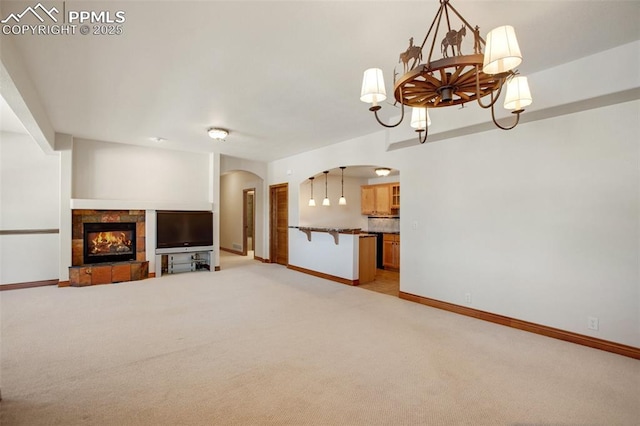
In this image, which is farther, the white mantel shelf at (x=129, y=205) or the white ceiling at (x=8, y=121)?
the white mantel shelf at (x=129, y=205)

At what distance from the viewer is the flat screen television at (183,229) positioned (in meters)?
6.70

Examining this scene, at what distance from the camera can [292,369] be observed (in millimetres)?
2711

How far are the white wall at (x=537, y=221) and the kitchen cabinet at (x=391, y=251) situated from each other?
273 cm

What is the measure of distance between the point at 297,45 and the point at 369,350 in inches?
115

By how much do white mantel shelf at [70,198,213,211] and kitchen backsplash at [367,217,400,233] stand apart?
450cm

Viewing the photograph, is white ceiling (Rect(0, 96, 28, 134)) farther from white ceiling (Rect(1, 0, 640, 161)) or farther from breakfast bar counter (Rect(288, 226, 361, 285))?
breakfast bar counter (Rect(288, 226, 361, 285))

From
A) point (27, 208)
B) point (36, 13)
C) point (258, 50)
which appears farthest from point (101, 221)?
point (258, 50)

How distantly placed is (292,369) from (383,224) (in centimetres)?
639

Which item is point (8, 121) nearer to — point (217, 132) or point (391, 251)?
point (217, 132)

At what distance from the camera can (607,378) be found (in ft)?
8.48

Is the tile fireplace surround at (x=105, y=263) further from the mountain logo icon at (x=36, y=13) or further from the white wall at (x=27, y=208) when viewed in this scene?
the mountain logo icon at (x=36, y=13)

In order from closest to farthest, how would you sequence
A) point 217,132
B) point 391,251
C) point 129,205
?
point 217,132 < point 129,205 < point 391,251

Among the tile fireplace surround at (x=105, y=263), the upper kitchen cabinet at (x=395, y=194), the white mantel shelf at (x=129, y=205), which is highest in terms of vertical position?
the upper kitchen cabinet at (x=395, y=194)

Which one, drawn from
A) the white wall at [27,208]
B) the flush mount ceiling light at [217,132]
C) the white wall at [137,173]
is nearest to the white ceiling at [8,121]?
the white wall at [27,208]
